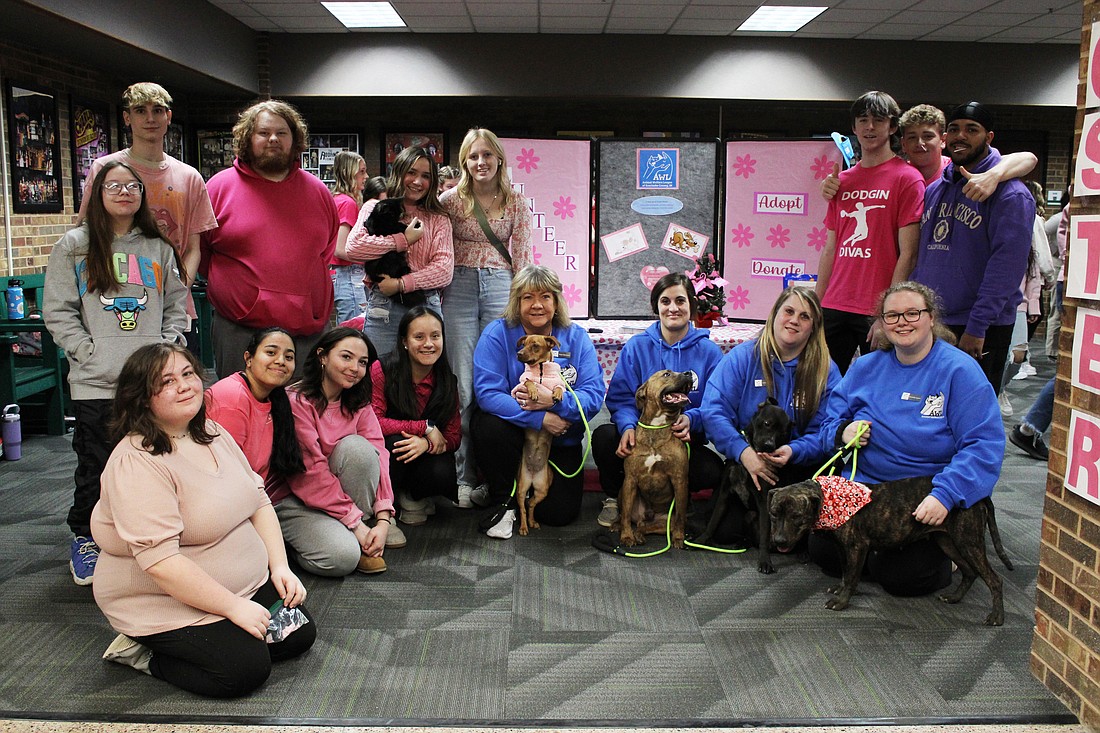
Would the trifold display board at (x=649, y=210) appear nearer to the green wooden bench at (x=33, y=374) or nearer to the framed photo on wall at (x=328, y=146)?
the green wooden bench at (x=33, y=374)

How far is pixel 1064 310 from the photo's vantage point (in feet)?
7.15

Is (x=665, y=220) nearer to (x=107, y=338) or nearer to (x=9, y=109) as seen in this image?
(x=107, y=338)

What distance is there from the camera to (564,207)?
5047mm

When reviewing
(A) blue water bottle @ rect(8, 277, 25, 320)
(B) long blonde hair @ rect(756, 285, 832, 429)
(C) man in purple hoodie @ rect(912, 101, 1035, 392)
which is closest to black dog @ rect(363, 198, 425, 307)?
(B) long blonde hair @ rect(756, 285, 832, 429)

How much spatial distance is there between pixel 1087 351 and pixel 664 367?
5.77 ft

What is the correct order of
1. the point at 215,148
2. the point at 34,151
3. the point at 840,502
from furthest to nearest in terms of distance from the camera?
1. the point at 215,148
2. the point at 34,151
3. the point at 840,502

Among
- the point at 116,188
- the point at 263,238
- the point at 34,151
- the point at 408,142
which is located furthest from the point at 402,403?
the point at 408,142

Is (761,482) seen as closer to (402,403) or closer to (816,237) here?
(402,403)

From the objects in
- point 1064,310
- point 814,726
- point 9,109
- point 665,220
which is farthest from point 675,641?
point 9,109

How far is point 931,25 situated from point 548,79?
397 centimetres

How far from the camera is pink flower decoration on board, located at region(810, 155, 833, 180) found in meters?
4.84

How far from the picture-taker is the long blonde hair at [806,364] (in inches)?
131

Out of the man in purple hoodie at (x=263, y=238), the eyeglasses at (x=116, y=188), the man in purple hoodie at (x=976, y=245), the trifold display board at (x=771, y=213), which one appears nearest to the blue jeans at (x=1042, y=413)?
the trifold display board at (x=771, y=213)

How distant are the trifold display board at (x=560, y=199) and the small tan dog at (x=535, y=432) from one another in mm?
1574
